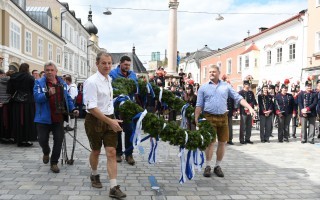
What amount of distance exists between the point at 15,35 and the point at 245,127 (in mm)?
19109

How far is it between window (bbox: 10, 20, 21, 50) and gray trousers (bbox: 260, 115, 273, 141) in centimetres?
1841

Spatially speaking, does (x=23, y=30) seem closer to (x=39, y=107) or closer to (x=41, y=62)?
(x=41, y=62)

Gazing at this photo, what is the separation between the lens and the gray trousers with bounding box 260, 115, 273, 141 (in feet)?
35.4

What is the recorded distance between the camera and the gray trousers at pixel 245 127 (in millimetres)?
10367

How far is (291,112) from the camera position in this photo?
37.7ft

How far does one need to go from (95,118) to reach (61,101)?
161cm

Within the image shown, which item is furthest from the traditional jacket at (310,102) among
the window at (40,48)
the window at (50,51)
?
the window at (50,51)

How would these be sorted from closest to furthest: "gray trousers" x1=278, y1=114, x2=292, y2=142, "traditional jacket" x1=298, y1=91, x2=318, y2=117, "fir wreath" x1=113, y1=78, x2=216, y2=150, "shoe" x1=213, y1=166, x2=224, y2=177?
"fir wreath" x1=113, y1=78, x2=216, y2=150 < "shoe" x1=213, y1=166, x2=224, y2=177 < "traditional jacket" x1=298, y1=91, x2=318, y2=117 < "gray trousers" x1=278, y1=114, x2=292, y2=142

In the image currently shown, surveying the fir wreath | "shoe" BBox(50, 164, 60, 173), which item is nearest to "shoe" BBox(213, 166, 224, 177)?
the fir wreath

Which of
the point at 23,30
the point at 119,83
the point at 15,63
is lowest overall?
the point at 119,83

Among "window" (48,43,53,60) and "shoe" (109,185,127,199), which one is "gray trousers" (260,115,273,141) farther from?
"window" (48,43,53,60)

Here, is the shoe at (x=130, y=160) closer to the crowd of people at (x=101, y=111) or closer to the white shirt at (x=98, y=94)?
the crowd of people at (x=101, y=111)

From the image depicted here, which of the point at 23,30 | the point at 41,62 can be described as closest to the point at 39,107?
the point at 23,30

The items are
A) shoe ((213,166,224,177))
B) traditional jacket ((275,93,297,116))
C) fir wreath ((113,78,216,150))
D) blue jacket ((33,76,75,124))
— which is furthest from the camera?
traditional jacket ((275,93,297,116))
